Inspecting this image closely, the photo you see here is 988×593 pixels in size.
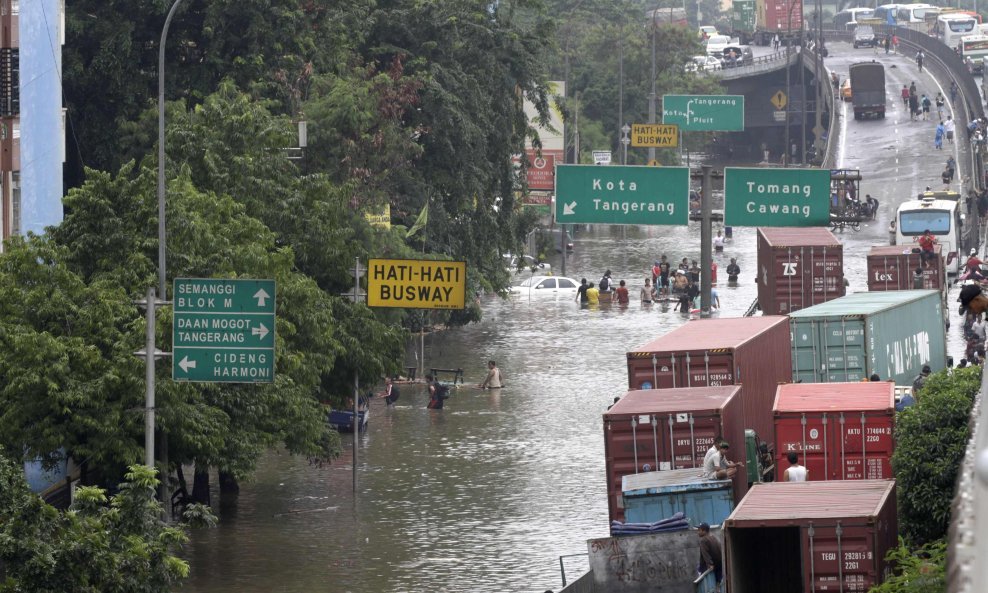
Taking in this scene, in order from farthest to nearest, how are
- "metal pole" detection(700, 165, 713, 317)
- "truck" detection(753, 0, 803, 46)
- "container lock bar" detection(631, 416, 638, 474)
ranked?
"truck" detection(753, 0, 803, 46) → "metal pole" detection(700, 165, 713, 317) → "container lock bar" detection(631, 416, 638, 474)

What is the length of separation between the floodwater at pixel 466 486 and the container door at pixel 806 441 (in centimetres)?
360

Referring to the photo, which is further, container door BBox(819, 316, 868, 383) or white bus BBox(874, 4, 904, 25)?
white bus BBox(874, 4, 904, 25)

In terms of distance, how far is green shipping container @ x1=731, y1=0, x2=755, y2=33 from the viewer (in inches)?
5404

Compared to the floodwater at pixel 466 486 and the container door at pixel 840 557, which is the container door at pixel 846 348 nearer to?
the floodwater at pixel 466 486

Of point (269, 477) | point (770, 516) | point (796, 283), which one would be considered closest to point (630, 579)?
point (770, 516)

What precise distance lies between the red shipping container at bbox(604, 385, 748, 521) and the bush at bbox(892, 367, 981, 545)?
3.62 metres

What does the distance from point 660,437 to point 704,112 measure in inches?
2297

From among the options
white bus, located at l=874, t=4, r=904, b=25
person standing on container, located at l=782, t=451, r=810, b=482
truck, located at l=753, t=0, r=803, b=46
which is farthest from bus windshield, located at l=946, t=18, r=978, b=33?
person standing on container, located at l=782, t=451, r=810, b=482

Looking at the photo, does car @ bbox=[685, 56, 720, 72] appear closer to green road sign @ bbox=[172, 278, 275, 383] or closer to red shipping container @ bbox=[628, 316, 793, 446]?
red shipping container @ bbox=[628, 316, 793, 446]

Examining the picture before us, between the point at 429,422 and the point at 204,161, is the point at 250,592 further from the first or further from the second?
the point at 429,422

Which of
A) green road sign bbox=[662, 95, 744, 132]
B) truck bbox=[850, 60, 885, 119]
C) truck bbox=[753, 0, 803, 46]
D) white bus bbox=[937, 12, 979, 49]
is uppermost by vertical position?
truck bbox=[753, 0, 803, 46]

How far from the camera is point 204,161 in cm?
3372

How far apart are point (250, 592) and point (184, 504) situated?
5.10 m

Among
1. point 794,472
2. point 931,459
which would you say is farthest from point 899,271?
point 931,459
